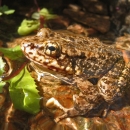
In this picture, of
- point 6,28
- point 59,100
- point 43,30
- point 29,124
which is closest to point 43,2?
point 6,28

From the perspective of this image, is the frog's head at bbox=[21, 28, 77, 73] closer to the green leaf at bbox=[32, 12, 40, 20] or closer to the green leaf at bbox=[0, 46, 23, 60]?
the green leaf at bbox=[0, 46, 23, 60]

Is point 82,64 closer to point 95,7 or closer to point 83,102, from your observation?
point 83,102

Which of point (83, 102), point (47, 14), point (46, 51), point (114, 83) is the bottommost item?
point (83, 102)

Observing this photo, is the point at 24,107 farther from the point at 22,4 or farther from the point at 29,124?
the point at 22,4

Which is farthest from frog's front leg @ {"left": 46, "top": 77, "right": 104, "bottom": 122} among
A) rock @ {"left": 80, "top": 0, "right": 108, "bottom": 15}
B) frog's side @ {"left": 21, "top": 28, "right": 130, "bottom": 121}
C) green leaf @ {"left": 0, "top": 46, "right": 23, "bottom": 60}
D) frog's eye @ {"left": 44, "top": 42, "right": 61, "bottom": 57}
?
rock @ {"left": 80, "top": 0, "right": 108, "bottom": 15}

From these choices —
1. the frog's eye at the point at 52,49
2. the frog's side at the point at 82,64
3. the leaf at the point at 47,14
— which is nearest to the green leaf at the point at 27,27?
the leaf at the point at 47,14

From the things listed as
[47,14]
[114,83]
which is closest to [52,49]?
[114,83]
